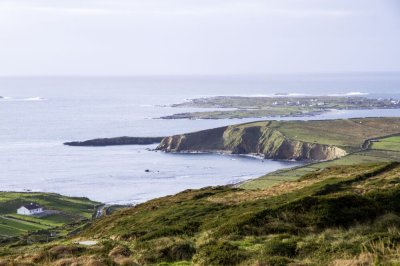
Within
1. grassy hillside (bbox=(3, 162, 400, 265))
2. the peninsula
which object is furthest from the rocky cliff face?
grassy hillside (bbox=(3, 162, 400, 265))

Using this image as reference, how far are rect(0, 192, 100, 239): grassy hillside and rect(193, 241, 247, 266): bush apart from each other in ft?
157

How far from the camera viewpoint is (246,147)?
529 feet

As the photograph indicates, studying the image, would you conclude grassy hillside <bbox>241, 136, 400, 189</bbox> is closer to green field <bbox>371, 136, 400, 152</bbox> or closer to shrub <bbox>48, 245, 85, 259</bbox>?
green field <bbox>371, 136, 400, 152</bbox>

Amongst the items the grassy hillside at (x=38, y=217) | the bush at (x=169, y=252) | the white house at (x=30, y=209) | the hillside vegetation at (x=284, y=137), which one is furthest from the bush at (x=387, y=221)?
the hillside vegetation at (x=284, y=137)

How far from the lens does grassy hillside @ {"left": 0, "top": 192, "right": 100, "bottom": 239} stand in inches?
2768

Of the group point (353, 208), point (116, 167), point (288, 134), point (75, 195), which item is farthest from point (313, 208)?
point (288, 134)

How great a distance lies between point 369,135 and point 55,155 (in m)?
81.4

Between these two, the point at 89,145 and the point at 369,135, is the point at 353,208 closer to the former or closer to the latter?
the point at 369,135

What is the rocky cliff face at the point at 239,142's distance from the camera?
151 metres

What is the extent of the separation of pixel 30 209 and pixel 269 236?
64.6 meters

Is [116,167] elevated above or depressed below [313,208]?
below

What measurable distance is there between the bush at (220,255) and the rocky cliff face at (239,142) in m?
131

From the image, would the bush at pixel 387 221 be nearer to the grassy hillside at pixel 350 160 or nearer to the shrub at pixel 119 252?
the shrub at pixel 119 252

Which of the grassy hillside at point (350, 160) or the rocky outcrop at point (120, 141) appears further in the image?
the rocky outcrop at point (120, 141)
